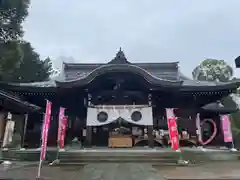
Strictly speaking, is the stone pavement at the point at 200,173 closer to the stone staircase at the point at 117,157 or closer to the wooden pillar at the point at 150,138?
the stone staircase at the point at 117,157

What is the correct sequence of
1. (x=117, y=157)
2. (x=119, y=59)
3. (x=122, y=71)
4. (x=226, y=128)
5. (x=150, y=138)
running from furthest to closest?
1. (x=226, y=128)
2. (x=119, y=59)
3. (x=122, y=71)
4. (x=150, y=138)
5. (x=117, y=157)

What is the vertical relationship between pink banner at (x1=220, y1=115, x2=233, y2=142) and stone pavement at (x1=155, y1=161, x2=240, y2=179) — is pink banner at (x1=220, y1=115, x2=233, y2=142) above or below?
above

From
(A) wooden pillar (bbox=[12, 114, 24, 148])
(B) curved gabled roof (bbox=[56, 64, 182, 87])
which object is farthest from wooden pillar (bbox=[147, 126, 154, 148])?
(A) wooden pillar (bbox=[12, 114, 24, 148])

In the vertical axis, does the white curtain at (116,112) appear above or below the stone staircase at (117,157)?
above

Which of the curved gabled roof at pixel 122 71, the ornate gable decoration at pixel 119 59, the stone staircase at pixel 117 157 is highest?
the ornate gable decoration at pixel 119 59

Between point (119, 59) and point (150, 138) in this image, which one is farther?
point (119, 59)

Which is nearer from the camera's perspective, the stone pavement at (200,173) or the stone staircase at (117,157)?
the stone pavement at (200,173)

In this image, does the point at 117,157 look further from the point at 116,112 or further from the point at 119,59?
the point at 119,59

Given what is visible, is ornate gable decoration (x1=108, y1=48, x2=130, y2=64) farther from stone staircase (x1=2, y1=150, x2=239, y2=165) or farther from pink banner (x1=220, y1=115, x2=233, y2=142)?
pink banner (x1=220, y1=115, x2=233, y2=142)

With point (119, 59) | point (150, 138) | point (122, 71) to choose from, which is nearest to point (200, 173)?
point (150, 138)

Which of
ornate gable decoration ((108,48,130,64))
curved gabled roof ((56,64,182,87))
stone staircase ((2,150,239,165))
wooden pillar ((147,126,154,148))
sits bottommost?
stone staircase ((2,150,239,165))

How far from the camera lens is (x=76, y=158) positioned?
364 inches

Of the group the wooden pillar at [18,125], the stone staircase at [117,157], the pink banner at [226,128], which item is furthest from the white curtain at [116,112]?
the wooden pillar at [18,125]

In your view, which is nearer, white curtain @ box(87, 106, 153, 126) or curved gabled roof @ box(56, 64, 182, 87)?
curved gabled roof @ box(56, 64, 182, 87)
